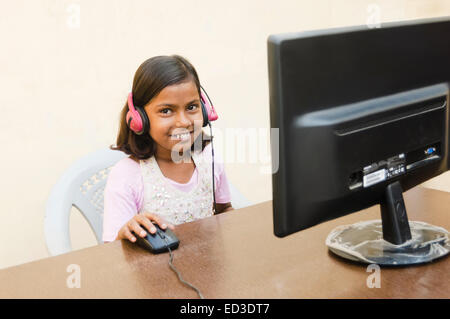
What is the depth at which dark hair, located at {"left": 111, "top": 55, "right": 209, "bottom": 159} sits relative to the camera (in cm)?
130

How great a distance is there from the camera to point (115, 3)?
192cm

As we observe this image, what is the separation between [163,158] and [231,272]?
23.3 inches

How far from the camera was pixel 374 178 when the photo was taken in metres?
0.87

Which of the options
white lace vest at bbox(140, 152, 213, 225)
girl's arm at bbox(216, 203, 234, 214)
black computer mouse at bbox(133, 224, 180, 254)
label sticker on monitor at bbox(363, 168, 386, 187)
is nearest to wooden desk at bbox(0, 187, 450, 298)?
black computer mouse at bbox(133, 224, 180, 254)

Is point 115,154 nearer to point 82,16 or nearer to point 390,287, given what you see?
point 82,16

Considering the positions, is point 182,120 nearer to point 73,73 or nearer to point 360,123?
point 360,123

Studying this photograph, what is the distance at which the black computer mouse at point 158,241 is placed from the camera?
1.01 metres

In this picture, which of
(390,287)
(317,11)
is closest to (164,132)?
(390,287)

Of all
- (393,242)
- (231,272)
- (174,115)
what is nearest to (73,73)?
(174,115)

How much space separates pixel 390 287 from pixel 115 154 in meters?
0.95

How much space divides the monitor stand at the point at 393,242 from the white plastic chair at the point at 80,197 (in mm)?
636

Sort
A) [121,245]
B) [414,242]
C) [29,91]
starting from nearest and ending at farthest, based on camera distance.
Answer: [414,242], [121,245], [29,91]

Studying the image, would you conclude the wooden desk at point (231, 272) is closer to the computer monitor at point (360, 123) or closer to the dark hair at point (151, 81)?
the computer monitor at point (360, 123)

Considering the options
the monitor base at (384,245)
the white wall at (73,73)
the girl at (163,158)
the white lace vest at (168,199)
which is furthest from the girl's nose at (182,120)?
the white wall at (73,73)
